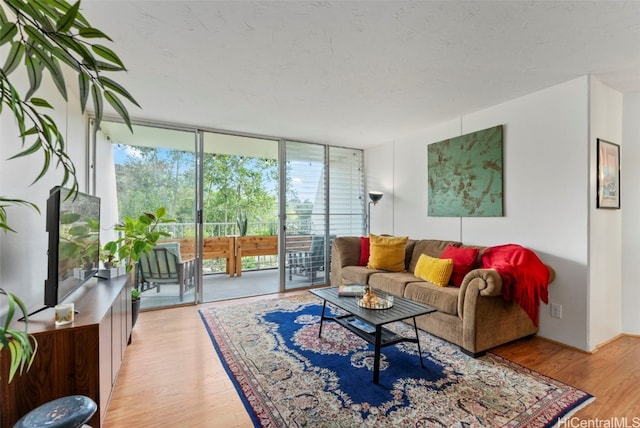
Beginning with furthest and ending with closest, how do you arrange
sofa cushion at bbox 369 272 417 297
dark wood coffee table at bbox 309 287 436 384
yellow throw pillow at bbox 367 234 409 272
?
yellow throw pillow at bbox 367 234 409 272, sofa cushion at bbox 369 272 417 297, dark wood coffee table at bbox 309 287 436 384

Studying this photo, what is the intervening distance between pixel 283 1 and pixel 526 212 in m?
2.82

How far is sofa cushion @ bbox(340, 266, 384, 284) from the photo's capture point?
3662 millimetres

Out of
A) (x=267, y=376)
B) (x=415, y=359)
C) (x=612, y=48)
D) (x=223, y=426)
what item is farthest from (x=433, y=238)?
(x=223, y=426)

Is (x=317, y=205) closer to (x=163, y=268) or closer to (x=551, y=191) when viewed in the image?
(x=163, y=268)

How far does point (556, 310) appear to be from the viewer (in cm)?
267

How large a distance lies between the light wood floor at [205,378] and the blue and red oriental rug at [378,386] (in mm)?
107

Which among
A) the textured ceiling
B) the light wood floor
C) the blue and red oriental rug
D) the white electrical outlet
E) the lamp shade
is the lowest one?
the light wood floor

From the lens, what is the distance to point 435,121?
3732 mm

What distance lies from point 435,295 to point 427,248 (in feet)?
3.51

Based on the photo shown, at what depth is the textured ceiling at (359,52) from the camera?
68.6 inches

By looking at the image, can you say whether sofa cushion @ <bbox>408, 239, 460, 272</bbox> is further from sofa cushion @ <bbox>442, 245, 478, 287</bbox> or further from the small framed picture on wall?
the small framed picture on wall


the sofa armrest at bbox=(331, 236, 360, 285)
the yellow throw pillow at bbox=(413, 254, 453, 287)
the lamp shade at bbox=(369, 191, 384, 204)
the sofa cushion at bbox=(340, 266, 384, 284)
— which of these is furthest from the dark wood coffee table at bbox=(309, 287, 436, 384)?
the lamp shade at bbox=(369, 191, 384, 204)

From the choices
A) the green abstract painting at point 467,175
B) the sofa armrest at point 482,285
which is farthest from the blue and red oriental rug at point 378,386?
the green abstract painting at point 467,175

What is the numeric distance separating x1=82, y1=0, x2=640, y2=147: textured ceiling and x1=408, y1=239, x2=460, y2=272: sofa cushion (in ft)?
5.06
